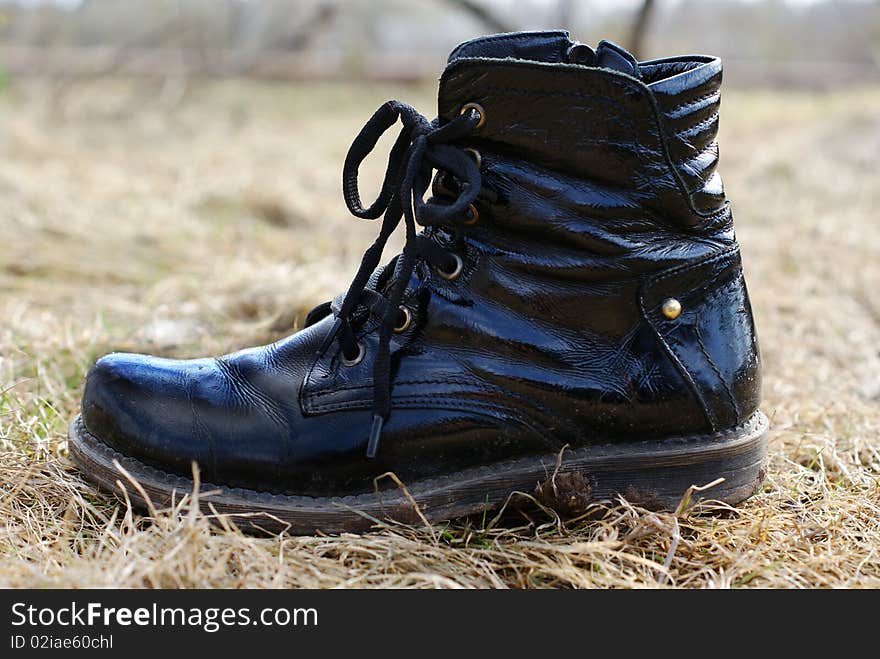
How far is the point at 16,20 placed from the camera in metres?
13.5

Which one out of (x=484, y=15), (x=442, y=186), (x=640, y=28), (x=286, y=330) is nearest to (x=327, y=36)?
(x=484, y=15)

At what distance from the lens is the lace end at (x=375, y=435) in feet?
4.46

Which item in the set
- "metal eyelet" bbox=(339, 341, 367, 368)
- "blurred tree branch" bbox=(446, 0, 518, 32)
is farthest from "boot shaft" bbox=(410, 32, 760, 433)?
"blurred tree branch" bbox=(446, 0, 518, 32)

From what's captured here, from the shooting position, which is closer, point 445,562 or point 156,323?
point 445,562

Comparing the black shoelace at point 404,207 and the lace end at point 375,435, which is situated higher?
the black shoelace at point 404,207

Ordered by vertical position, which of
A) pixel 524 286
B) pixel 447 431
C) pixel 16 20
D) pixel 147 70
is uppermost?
pixel 16 20

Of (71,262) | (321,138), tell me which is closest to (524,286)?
(71,262)

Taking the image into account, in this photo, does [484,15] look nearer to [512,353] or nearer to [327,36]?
[512,353]

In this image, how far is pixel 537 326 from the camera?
1367 millimetres

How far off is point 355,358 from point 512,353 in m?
0.26

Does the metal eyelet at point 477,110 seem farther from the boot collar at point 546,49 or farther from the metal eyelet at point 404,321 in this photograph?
the metal eyelet at point 404,321

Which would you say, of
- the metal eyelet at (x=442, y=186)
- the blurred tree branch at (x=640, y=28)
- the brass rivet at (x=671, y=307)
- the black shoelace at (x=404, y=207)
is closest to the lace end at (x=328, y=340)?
the black shoelace at (x=404, y=207)
